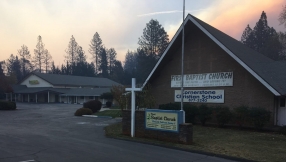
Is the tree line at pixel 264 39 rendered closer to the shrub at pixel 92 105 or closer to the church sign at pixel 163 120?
the shrub at pixel 92 105

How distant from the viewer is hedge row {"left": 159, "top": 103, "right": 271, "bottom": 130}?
15188 mm

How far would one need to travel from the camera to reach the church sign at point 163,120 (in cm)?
1159

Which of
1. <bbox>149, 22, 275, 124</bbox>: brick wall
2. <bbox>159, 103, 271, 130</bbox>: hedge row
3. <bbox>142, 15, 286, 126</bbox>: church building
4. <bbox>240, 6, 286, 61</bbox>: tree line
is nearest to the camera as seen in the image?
<bbox>159, 103, 271, 130</bbox>: hedge row

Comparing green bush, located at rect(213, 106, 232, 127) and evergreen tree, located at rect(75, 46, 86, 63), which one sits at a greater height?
evergreen tree, located at rect(75, 46, 86, 63)

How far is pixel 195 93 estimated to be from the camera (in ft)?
65.1

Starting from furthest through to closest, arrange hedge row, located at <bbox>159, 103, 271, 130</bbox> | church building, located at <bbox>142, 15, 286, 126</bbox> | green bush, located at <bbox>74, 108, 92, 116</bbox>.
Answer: green bush, located at <bbox>74, 108, 92, 116</bbox> < church building, located at <bbox>142, 15, 286, 126</bbox> < hedge row, located at <bbox>159, 103, 271, 130</bbox>

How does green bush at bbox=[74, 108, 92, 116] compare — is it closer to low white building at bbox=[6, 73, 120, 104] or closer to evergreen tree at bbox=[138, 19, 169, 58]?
low white building at bbox=[6, 73, 120, 104]

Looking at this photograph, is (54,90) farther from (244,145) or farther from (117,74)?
(244,145)

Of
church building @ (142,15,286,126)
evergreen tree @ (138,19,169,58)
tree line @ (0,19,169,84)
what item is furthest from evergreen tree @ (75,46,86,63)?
church building @ (142,15,286,126)

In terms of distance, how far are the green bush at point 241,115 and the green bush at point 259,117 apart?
342 millimetres

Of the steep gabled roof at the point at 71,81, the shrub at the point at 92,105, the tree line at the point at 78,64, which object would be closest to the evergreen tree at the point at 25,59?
the tree line at the point at 78,64

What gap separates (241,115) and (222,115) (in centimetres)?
120

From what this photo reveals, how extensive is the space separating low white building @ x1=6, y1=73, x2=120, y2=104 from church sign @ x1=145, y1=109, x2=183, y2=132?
138 feet

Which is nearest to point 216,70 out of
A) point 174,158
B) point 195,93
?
point 195,93
